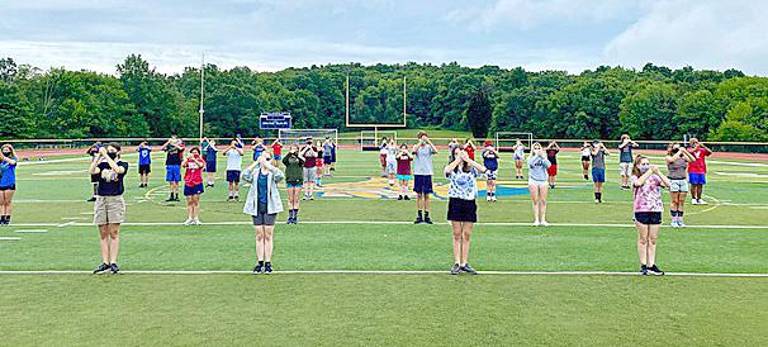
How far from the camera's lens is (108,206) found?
402 inches

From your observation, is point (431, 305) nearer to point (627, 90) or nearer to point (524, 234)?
point (524, 234)

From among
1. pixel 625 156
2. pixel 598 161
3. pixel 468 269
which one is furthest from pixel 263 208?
pixel 625 156

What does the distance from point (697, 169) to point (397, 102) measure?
130 ft

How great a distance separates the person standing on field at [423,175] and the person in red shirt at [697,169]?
7.00 m

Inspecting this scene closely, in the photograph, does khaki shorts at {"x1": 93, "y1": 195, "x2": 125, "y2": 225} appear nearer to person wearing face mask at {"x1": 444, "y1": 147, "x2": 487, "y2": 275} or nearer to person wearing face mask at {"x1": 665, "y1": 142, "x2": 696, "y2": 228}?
person wearing face mask at {"x1": 444, "y1": 147, "x2": 487, "y2": 275}

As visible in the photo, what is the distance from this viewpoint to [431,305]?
8.38 metres

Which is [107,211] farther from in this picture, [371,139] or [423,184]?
[371,139]

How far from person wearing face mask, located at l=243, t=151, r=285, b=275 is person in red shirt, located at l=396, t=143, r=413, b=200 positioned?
30.3 ft

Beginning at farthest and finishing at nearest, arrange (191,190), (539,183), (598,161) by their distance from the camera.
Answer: (598,161) → (539,183) → (191,190)

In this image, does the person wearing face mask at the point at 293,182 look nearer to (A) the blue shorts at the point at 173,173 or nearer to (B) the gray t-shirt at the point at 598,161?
(A) the blue shorts at the point at 173,173

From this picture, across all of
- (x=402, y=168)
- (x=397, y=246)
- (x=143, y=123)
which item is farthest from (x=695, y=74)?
(x=397, y=246)

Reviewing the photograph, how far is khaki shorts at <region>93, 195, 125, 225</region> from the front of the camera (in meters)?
10.2

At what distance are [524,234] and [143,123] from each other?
80.0 m

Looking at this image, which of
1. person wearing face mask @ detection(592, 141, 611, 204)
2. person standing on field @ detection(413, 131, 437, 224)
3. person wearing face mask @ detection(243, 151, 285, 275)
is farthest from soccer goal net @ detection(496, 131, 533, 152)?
person wearing face mask @ detection(243, 151, 285, 275)
